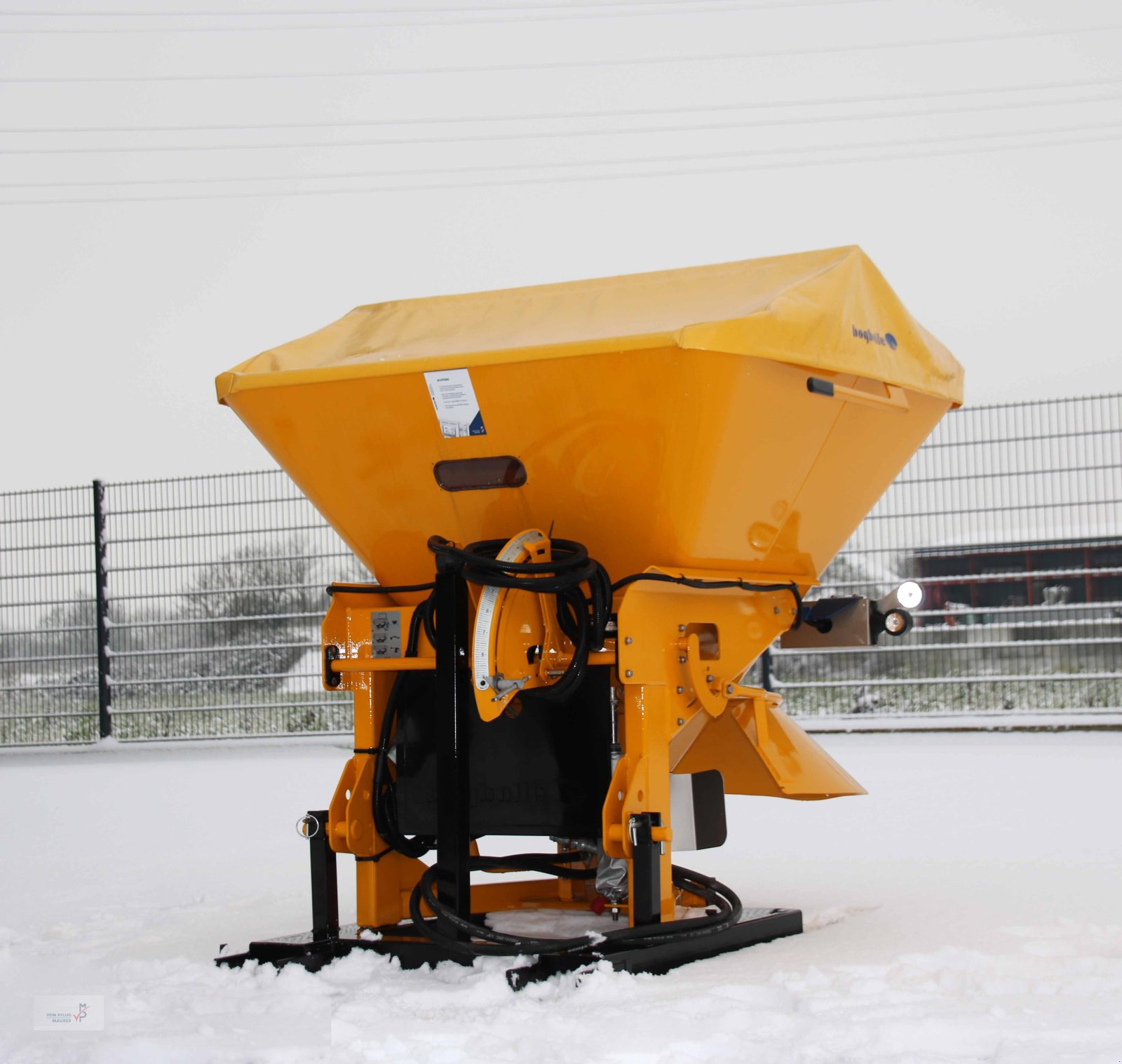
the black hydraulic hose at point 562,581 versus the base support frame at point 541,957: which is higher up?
the black hydraulic hose at point 562,581

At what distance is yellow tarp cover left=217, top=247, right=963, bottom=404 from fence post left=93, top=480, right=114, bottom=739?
712 centimetres

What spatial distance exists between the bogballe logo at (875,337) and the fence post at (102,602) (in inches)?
327

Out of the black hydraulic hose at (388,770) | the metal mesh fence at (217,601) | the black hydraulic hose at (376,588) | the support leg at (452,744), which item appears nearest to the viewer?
the support leg at (452,744)

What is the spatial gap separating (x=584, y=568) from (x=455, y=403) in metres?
0.57

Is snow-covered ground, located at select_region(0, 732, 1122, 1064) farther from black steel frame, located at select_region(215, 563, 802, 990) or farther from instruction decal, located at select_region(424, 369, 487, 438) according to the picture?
instruction decal, located at select_region(424, 369, 487, 438)

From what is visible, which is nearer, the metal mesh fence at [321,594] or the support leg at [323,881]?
the support leg at [323,881]

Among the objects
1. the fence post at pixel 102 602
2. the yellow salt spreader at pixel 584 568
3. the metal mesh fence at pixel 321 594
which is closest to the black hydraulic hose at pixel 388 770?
the yellow salt spreader at pixel 584 568

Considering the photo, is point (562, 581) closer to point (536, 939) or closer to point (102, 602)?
point (536, 939)

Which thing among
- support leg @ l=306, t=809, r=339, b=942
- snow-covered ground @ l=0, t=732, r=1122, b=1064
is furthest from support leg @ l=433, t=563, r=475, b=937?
support leg @ l=306, t=809, r=339, b=942

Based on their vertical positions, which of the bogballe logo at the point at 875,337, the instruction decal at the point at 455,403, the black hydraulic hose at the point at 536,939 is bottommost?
the black hydraulic hose at the point at 536,939

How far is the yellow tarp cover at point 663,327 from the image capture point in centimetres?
354

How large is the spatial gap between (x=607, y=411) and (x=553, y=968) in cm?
139

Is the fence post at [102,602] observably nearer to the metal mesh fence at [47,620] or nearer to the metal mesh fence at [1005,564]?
the metal mesh fence at [47,620]

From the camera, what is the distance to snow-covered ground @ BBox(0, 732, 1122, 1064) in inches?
109
